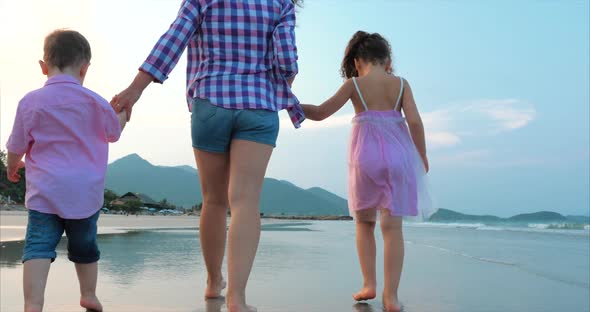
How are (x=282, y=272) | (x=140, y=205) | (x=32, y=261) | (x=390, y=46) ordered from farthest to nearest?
(x=140, y=205)
(x=282, y=272)
(x=390, y=46)
(x=32, y=261)

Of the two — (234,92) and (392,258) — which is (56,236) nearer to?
(234,92)

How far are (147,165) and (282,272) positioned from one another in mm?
158345

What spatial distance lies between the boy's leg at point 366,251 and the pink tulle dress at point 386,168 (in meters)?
0.06

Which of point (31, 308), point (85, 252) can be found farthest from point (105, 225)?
point (31, 308)

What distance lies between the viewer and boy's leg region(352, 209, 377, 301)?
3.38 metres

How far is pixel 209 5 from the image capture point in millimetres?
2990

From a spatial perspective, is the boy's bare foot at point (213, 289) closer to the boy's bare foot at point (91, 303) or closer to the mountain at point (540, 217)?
the boy's bare foot at point (91, 303)

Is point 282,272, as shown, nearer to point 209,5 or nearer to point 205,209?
point 205,209

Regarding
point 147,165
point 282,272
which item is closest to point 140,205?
point 282,272

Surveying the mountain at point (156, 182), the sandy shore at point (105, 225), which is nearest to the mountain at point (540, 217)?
the sandy shore at point (105, 225)

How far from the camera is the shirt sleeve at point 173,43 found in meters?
2.88

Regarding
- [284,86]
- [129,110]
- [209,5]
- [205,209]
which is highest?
[209,5]

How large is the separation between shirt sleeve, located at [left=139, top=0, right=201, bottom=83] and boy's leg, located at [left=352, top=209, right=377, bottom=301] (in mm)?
1512

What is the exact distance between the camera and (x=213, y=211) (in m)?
3.16
